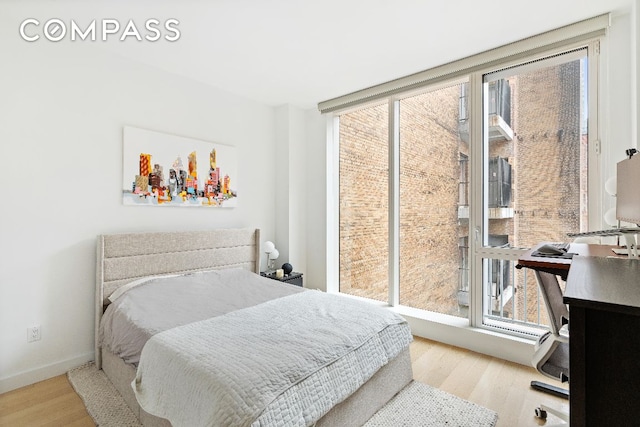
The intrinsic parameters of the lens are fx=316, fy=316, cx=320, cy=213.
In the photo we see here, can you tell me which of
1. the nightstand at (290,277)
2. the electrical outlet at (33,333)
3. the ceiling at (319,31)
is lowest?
the electrical outlet at (33,333)

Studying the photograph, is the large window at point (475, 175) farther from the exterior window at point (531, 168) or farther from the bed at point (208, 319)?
the bed at point (208, 319)

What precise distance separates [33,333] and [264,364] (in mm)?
2060

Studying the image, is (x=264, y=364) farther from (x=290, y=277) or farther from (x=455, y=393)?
(x=290, y=277)

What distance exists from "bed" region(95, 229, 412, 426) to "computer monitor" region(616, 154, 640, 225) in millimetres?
1336

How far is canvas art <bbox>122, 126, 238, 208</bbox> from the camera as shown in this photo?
2.78m

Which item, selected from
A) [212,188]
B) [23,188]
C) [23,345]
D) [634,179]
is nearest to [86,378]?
[23,345]

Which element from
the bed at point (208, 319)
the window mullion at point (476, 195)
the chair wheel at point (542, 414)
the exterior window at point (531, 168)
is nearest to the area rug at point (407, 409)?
the bed at point (208, 319)

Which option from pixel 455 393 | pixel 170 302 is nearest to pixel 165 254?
pixel 170 302

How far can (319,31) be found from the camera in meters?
2.38

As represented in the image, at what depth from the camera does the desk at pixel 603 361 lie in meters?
0.79

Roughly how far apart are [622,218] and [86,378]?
11.5ft

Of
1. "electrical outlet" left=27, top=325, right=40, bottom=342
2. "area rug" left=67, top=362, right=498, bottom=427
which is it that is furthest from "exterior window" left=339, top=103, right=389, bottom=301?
"electrical outlet" left=27, top=325, right=40, bottom=342

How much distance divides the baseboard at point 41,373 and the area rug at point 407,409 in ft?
0.83

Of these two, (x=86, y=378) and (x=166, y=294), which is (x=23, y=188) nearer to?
(x=166, y=294)
